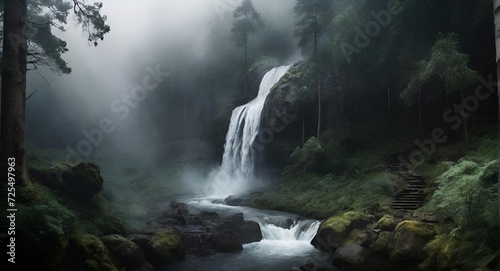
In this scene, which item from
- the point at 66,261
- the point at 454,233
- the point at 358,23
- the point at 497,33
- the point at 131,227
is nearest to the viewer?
the point at 497,33

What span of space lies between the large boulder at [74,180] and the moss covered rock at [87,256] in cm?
354

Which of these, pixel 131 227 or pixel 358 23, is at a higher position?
pixel 358 23

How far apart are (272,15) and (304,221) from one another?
4588cm

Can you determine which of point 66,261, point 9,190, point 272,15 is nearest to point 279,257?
point 66,261

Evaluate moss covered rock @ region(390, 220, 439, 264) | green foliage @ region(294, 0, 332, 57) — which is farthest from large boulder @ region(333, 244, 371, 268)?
green foliage @ region(294, 0, 332, 57)

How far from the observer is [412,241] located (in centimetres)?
1154

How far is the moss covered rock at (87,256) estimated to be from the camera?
31.1ft

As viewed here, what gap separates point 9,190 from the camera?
8352 millimetres

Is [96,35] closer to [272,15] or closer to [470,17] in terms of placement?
[470,17]

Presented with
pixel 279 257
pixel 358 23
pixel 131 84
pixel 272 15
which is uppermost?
pixel 272 15

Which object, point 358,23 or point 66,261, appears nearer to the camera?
point 66,261

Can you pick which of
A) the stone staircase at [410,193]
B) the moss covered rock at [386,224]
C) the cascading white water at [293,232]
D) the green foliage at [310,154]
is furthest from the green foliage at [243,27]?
the moss covered rock at [386,224]

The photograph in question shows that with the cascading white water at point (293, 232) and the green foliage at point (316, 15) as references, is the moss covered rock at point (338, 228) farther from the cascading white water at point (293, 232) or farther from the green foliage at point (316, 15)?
the green foliage at point (316, 15)

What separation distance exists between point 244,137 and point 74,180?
2034cm
